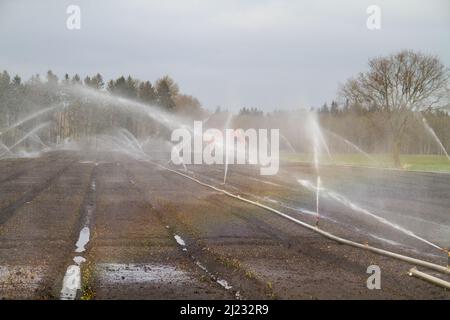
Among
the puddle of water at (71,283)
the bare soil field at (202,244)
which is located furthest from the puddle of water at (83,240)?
the puddle of water at (71,283)

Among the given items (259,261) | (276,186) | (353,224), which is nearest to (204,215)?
(353,224)

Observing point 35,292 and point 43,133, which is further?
point 43,133

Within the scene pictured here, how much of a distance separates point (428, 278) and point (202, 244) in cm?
537

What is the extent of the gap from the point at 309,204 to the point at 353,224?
4779 millimetres

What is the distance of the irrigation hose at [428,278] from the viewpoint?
9170mm

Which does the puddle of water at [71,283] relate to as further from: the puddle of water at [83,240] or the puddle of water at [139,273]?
the puddle of water at [83,240]

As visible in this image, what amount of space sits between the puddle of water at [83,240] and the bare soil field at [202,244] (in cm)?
2

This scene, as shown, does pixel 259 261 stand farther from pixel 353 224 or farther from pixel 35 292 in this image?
pixel 353 224

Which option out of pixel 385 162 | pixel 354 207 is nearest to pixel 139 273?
pixel 354 207

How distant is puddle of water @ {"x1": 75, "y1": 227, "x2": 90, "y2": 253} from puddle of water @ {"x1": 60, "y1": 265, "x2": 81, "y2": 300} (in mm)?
1702

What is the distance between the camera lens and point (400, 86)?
4841 cm

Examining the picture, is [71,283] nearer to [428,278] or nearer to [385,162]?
[428,278]
